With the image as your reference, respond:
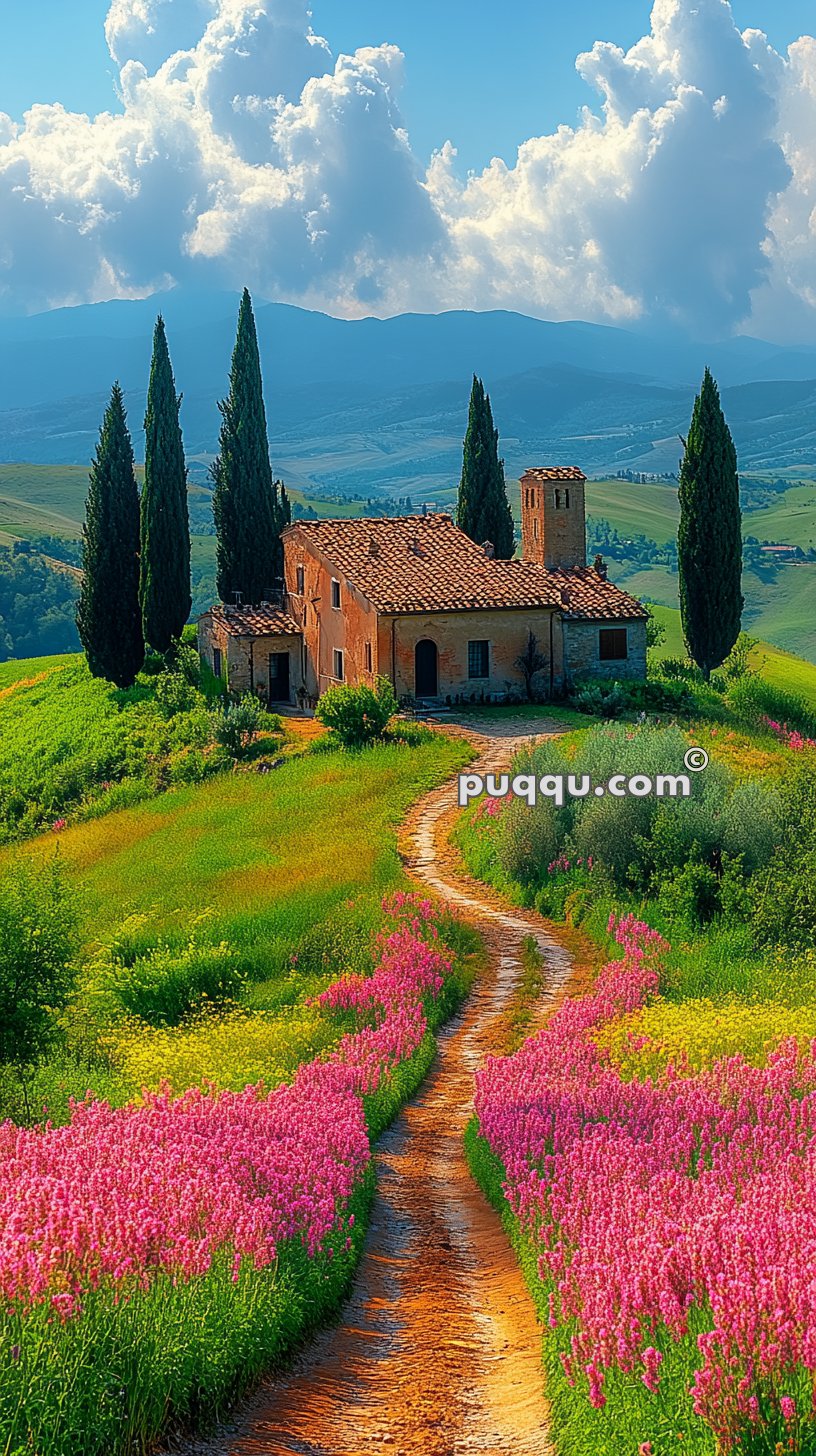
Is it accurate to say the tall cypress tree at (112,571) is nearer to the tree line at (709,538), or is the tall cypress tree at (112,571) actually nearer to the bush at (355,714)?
the bush at (355,714)

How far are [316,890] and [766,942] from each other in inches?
331

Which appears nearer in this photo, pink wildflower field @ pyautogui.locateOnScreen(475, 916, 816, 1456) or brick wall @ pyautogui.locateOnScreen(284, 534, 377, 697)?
pink wildflower field @ pyautogui.locateOnScreen(475, 916, 816, 1456)

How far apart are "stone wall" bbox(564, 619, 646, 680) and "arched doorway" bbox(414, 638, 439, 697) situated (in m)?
4.57

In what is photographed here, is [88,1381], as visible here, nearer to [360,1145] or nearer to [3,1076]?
[360,1145]

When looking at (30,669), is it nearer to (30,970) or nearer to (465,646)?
(465,646)

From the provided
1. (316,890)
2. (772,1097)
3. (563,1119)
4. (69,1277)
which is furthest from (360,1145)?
(316,890)

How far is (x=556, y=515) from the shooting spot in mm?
52375

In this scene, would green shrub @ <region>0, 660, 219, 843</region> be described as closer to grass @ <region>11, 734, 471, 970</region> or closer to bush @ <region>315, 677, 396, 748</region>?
grass @ <region>11, 734, 471, 970</region>

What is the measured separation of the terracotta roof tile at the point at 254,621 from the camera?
51375mm

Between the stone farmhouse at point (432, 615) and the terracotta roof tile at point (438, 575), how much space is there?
0.21 ft

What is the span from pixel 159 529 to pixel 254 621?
6.08 meters

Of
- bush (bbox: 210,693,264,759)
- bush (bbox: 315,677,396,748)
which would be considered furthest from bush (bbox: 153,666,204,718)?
bush (bbox: 315,677,396,748)

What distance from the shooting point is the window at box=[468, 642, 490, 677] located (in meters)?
47.1

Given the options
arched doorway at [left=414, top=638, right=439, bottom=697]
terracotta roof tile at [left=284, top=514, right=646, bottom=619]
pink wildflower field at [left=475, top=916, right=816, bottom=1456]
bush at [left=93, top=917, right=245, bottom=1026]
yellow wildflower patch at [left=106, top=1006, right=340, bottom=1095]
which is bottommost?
bush at [left=93, top=917, right=245, bottom=1026]
